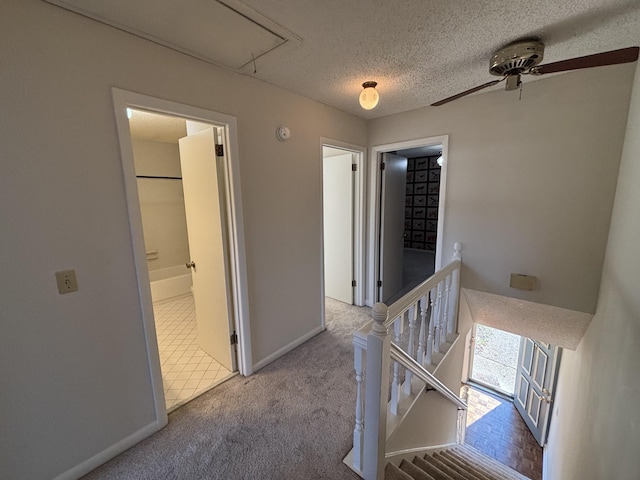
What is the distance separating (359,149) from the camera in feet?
10.0

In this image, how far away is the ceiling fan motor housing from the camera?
4.82 ft

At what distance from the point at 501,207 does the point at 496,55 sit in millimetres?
1261

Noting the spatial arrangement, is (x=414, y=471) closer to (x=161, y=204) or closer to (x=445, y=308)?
(x=445, y=308)

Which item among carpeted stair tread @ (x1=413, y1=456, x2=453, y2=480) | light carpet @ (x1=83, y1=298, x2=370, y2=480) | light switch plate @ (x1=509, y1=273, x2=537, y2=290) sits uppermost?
light switch plate @ (x1=509, y1=273, x2=537, y2=290)

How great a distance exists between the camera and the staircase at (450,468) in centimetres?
162

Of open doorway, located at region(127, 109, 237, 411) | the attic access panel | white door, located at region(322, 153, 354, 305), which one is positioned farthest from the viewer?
white door, located at region(322, 153, 354, 305)

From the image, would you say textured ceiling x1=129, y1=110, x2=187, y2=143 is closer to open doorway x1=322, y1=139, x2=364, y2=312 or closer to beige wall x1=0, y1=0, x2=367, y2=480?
beige wall x1=0, y1=0, x2=367, y2=480

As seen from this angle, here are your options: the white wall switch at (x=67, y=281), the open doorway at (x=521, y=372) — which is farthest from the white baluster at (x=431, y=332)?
the white wall switch at (x=67, y=281)

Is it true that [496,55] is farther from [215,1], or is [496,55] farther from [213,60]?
[213,60]

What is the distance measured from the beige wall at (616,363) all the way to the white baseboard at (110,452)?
2.33m

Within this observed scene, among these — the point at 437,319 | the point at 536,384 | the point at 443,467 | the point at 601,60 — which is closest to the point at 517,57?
the point at 601,60

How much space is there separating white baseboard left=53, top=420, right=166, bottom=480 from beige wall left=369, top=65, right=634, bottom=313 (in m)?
2.82

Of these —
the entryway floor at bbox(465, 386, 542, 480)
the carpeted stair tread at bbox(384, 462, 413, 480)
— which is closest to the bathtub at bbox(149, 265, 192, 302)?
the carpeted stair tread at bbox(384, 462, 413, 480)

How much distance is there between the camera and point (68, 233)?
1268 millimetres
